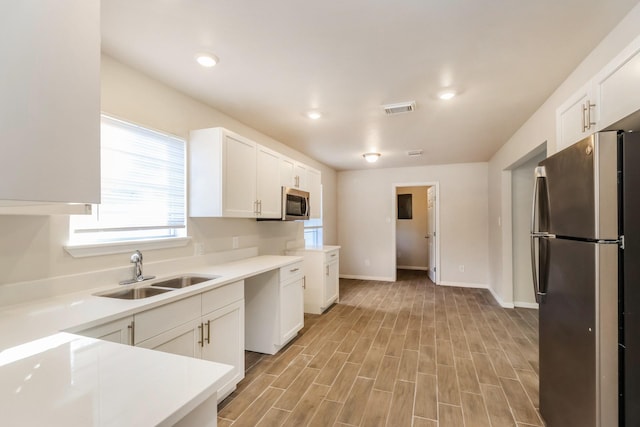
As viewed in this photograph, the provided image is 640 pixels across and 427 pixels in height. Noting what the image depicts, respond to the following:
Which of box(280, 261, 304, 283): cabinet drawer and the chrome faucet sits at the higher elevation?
the chrome faucet

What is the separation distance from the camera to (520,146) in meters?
3.59

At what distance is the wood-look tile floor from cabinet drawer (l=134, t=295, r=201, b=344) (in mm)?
742

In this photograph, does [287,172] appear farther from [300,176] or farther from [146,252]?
[146,252]

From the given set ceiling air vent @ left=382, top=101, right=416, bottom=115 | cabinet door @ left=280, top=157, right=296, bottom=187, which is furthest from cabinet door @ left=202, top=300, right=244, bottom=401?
ceiling air vent @ left=382, top=101, right=416, bottom=115

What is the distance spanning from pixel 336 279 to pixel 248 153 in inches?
101

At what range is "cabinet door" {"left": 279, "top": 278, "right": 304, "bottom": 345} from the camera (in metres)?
2.95

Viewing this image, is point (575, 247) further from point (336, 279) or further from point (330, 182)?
point (330, 182)

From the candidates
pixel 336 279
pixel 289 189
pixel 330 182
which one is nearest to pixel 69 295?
pixel 289 189

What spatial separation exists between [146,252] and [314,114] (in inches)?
79.8

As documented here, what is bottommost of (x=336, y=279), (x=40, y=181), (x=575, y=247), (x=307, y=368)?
(x=307, y=368)

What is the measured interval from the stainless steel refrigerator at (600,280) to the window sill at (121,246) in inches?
105

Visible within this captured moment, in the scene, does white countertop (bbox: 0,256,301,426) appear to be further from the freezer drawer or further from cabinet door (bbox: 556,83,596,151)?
cabinet door (bbox: 556,83,596,151)

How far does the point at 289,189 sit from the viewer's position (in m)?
3.69

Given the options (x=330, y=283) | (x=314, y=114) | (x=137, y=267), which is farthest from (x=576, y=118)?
(x=330, y=283)
